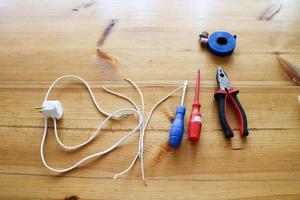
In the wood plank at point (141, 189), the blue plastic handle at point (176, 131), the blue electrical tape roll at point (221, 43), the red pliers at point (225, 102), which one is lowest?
the wood plank at point (141, 189)

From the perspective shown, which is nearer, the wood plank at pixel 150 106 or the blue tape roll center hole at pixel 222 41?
the wood plank at pixel 150 106

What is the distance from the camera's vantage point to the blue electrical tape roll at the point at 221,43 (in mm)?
610

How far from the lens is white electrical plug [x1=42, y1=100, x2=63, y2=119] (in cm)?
51

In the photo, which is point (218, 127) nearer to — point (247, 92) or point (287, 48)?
point (247, 92)

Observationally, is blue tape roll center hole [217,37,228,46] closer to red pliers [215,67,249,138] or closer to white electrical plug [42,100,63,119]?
red pliers [215,67,249,138]

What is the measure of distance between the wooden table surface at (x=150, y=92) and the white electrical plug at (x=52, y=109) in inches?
0.9

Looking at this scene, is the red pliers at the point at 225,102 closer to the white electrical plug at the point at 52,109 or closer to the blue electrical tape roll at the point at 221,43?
the blue electrical tape roll at the point at 221,43

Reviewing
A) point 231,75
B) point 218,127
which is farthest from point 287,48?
point 218,127

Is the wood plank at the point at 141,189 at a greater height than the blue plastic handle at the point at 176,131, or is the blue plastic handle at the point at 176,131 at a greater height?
the blue plastic handle at the point at 176,131

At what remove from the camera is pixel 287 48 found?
627 millimetres

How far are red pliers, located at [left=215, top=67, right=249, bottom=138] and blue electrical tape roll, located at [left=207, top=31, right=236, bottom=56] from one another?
0.18ft

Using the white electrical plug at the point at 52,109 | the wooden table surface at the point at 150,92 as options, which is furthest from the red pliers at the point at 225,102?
the white electrical plug at the point at 52,109

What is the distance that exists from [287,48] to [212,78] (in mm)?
190

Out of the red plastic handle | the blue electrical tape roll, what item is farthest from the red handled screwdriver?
the blue electrical tape roll
